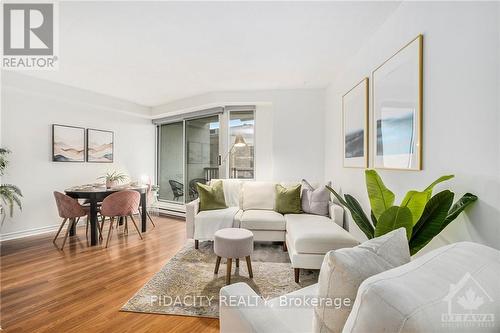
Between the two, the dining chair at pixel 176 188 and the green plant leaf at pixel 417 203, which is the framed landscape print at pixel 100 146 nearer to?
the dining chair at pixel 176 188

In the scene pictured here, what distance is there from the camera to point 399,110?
1866 millimetres

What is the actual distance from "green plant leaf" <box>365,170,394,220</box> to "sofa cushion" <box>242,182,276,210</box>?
Result: 6.79 ft

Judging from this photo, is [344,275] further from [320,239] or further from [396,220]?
[320,239]

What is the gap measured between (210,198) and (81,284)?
5.65ft

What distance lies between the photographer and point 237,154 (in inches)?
178

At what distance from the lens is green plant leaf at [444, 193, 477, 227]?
1238mm

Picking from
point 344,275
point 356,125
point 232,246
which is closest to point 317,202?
point 356,125

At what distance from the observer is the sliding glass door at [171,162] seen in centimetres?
534

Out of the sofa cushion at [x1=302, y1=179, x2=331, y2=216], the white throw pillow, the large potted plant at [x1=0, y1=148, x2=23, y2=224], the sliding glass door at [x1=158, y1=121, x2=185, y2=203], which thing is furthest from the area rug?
the sliding glass door at [x1=158, y1=121, x2=185, y2=203]

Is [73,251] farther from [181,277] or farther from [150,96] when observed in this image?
[150,96]

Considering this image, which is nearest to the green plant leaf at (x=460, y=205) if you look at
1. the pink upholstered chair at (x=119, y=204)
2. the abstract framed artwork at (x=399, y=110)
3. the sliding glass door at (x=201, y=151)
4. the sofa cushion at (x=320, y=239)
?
the abstract framed artwork at (x=399, y=110)

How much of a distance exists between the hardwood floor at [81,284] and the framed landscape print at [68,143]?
1.31m

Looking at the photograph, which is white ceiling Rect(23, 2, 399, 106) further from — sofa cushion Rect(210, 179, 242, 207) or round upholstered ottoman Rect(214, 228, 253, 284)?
round upholstered ottoman Rect(214, 228, 253, 284)

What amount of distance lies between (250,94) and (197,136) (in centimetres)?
158
